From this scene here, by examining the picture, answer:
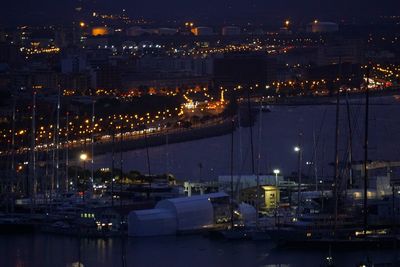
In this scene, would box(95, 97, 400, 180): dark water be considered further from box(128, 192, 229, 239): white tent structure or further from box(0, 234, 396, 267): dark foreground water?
box(0, 234, 396, 267): dark foreground water

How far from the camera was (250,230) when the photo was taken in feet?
38.5

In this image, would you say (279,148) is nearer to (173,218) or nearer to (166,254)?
(173,218)

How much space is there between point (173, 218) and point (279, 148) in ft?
22.9

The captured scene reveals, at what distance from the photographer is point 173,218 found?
12016 millimetres

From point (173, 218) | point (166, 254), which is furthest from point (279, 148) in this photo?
point (166, 254)

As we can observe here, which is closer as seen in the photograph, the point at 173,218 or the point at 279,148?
the point at 173,218

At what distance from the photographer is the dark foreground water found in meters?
10.8

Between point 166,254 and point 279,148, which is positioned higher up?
point 279,148

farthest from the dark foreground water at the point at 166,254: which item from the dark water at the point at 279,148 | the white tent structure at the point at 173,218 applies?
the dark water at the point at 279,148

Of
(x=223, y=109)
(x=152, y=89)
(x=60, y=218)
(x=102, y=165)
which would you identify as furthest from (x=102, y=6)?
(x=60, y=218)

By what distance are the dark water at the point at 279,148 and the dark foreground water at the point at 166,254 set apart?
207 centimetres

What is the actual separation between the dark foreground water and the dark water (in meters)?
2.07

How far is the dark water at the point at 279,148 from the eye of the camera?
16453mm

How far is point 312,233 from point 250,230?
67 cm
